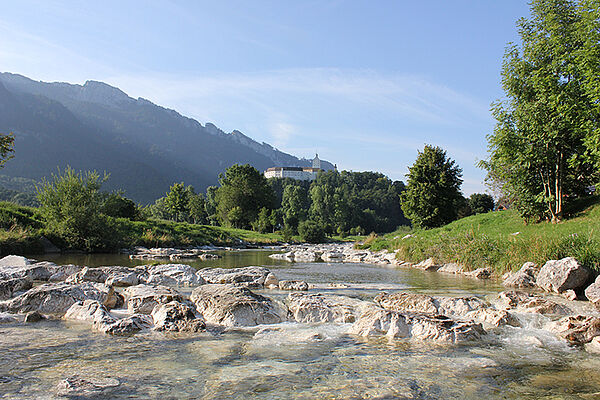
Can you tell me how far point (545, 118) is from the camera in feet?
66.6

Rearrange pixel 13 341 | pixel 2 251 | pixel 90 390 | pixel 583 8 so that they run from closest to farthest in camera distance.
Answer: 1. pixel 90 390
2. pixel 13 341
3. pixel 583 8
4. pixel 2 251

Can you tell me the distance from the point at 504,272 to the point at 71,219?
25796 mm

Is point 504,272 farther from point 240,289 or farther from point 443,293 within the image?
point 240,289

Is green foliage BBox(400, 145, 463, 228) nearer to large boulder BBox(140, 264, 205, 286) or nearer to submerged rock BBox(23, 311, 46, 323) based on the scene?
large boulder BBox(140, 264, 205, 286)

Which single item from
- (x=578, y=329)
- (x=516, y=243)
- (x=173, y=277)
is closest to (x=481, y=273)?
(x=516, y=243)

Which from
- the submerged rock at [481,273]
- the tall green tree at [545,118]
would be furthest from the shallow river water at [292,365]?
the tall green tree at [545,118]

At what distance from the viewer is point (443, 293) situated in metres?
10.7

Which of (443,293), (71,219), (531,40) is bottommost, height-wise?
(443,293)

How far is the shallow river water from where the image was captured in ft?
13.0

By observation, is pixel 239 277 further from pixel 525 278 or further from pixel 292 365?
pixel 525 278

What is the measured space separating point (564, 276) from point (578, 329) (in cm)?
481

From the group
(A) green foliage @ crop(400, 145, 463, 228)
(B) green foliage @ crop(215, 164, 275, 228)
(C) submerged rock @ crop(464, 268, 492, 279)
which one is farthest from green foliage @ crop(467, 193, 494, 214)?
(C) submerged rock @ crop(464, 268, 492, 279)

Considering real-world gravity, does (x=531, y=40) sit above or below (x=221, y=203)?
above

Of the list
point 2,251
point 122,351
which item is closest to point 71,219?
point 2,251
